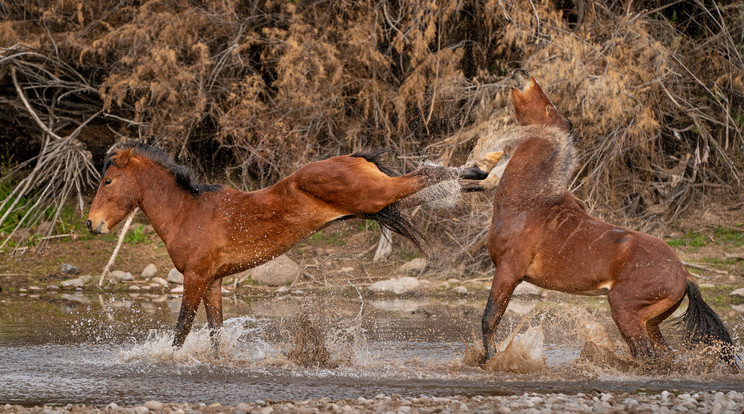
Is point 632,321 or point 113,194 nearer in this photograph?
point 632,321

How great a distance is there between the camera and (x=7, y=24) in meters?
13.2

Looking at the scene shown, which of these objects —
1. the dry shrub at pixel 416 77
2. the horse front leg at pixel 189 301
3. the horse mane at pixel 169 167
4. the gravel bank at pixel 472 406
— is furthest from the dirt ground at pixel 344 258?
the gravel bank at pixel 472 406

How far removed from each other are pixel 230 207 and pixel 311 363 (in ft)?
4.73

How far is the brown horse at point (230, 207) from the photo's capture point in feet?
20.2

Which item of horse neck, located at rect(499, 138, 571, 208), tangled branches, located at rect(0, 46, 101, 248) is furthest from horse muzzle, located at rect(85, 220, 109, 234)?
tangled branches, located at rect(0, 46, 101, 248)

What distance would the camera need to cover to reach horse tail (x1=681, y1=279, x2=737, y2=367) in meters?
5.96

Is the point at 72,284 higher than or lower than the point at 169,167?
lower

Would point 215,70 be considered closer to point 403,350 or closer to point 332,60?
point 332,60

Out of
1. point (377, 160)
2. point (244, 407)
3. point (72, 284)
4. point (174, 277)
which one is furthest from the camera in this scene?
point (174, 277)

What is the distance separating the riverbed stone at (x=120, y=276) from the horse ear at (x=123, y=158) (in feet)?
17.3

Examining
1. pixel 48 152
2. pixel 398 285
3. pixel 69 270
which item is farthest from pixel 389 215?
pixel 48 152

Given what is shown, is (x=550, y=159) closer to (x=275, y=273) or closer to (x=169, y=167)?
(x=169, y=167)

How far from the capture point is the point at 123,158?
6.69m

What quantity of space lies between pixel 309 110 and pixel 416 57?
6.08 feet
